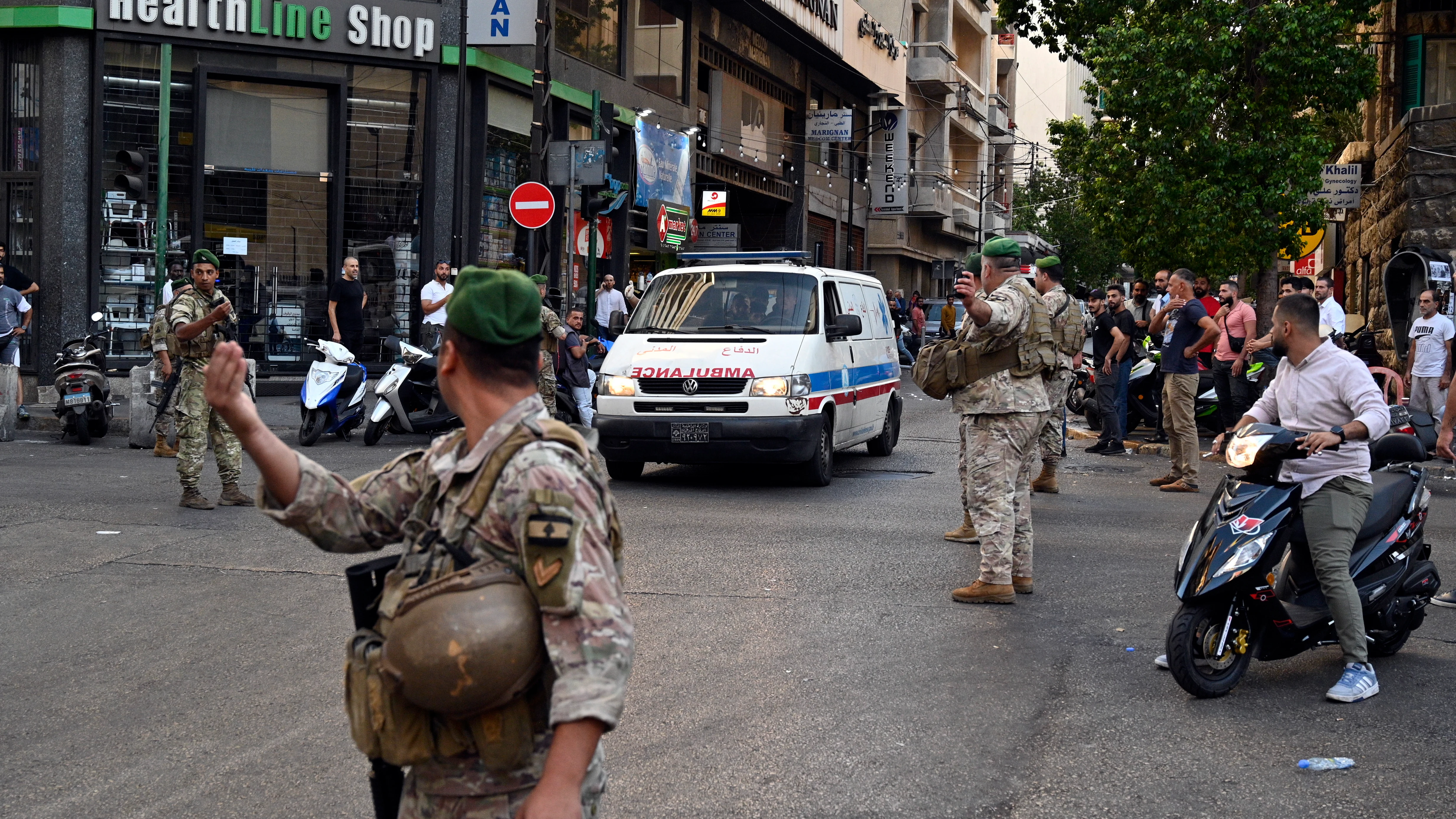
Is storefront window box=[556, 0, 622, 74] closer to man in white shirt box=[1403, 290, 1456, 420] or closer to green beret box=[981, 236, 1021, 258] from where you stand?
man in white shirt box=[1403, 290, 1456, 420]

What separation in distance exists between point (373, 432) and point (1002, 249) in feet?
29.6

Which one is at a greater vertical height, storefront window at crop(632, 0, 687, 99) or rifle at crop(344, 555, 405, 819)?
storefront window at crop(632, 0, 687, 99)

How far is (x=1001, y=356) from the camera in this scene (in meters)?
7.50

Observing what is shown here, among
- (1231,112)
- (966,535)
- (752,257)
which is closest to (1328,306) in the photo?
(1231,112)

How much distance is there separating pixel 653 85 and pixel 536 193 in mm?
12089

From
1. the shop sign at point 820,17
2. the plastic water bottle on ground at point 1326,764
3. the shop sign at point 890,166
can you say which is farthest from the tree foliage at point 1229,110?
the shop sign at point 890,166

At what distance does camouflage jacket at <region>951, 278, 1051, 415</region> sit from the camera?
7391 millimetres

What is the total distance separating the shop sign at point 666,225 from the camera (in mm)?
28016

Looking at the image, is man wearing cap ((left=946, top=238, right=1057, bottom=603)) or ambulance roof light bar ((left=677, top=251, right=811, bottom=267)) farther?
ambulance roof light bar ((left=677, top=251, right=811, bottom=267))

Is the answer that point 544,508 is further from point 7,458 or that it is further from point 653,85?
point 653,85

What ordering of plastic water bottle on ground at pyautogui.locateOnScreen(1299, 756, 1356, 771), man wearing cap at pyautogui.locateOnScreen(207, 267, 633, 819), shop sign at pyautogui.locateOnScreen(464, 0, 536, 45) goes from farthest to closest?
shop sign at pyautogui.locateOnScreen(464, 0, 536, 45) → plastic water bottle on ground at pyautogui.locateOnScreen(1299, 756, 1356, 771) → man wearing cap at pyautogui.locateOnScreen(207, 267, 633, 819)

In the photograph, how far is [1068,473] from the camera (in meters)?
13.8

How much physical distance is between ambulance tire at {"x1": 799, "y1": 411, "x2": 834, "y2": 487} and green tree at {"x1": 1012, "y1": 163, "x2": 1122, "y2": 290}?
60634 millimetres

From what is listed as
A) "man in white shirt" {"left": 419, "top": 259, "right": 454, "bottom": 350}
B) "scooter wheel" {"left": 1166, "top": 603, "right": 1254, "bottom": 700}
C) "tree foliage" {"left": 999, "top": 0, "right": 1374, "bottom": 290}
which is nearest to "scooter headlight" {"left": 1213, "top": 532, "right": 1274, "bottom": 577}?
"scooter wheel" {"left": 1166, "top": 603, "right": 1254, "bottom": 700}
